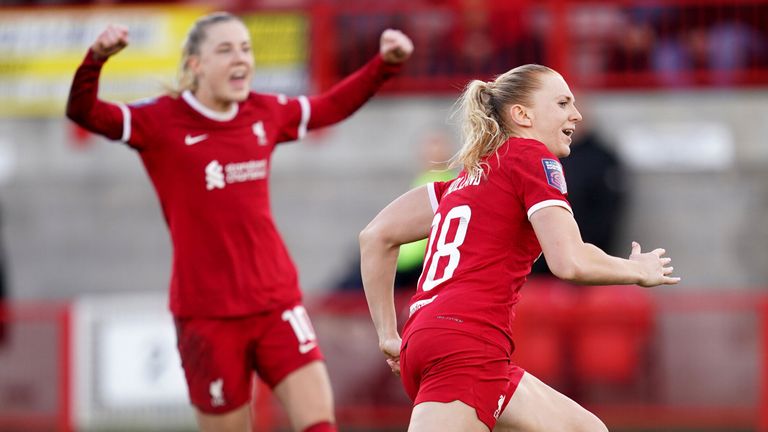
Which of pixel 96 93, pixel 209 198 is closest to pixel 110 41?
pixel 96 93

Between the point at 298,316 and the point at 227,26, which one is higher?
the point at 227,26

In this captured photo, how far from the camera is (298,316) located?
22.0ft

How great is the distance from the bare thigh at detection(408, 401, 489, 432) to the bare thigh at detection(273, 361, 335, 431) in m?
1.50

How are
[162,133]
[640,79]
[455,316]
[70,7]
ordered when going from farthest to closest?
[70,7] → [640,79] → [162,133] → [455,316]

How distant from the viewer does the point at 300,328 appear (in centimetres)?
665

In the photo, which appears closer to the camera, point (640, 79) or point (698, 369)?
point (698, 369)

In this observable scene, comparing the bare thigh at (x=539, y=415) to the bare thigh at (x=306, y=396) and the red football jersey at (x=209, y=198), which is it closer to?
the bare thigh at (x=306, y=396)

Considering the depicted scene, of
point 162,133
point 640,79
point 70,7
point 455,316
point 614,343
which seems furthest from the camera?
point 70,7

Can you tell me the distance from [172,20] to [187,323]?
6415mm

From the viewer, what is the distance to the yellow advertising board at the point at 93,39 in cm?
1230

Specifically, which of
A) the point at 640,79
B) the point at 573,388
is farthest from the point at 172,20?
the point at 573,388

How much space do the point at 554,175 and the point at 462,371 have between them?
0.78m

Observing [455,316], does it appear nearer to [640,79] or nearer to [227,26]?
[227,26]

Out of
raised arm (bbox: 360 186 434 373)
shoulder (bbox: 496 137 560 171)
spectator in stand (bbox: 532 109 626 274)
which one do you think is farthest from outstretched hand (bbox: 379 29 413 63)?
spectator in stand (bbox: 532 109 626 274)
